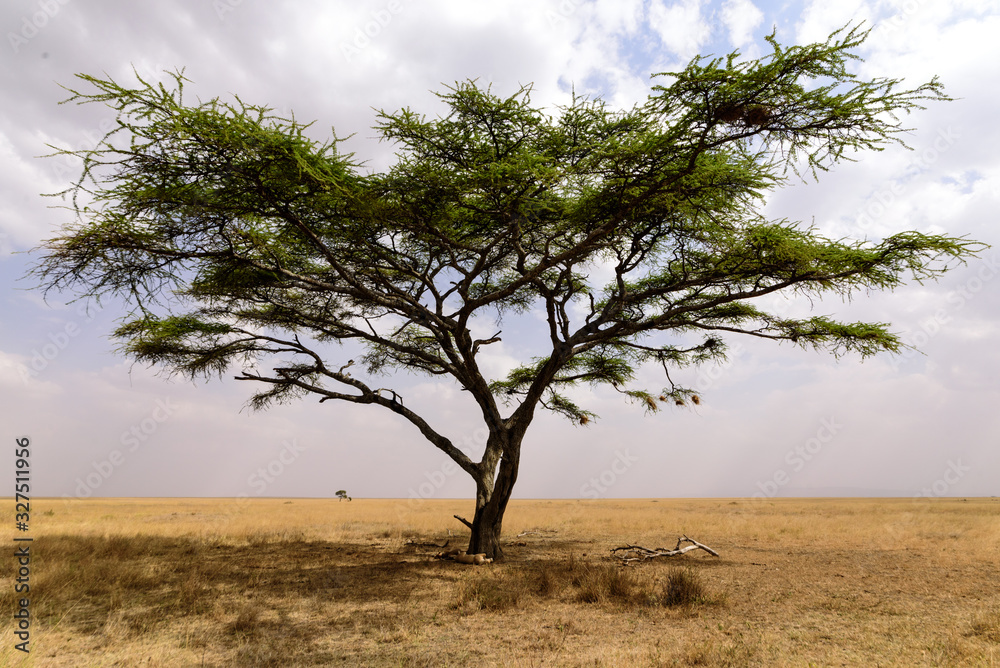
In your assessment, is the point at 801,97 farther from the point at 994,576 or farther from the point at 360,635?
the point at 994,576

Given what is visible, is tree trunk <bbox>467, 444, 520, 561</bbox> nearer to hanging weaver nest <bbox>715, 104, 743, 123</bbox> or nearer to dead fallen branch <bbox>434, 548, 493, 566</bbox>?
dead fallen branch <bbox>434, 548, 493, 566</bbox>

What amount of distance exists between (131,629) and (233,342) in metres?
7.07

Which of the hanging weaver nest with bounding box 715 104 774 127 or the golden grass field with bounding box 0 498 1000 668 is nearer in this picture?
the golden grass field with bounding box 0 498 1000 668

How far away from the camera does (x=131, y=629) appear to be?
710 cm

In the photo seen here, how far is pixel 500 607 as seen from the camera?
327 inches

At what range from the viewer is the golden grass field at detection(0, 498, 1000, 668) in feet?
20.1

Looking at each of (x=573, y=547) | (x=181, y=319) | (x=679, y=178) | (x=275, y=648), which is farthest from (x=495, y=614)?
(x=181, y=319)

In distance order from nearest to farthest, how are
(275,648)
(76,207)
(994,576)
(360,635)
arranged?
(275,648) → (360,635) → (76,207) → (994,576)

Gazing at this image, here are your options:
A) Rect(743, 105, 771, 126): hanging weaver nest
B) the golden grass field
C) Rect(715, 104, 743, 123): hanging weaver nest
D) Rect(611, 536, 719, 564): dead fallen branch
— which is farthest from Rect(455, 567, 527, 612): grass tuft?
Rect(743, 105, 771, 126): hanging weaver nest

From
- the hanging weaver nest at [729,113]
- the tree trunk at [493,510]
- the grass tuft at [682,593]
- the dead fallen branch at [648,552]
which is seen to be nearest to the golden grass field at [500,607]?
the grass tuft at [682,593]

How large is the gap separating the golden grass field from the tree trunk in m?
0.77

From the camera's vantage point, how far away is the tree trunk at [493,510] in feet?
42.3

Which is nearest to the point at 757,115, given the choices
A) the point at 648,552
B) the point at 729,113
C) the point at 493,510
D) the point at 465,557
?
the point at 729,113

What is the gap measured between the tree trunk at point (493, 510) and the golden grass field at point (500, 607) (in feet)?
2.53
